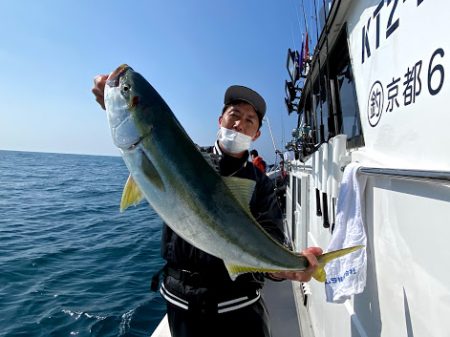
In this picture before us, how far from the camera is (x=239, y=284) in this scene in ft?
7.54

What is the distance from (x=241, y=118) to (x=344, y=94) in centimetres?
150

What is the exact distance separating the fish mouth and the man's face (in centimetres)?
99

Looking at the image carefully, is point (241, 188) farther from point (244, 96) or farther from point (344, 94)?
point (344, 94)

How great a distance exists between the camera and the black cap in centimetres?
252

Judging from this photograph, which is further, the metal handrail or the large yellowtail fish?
the large yellowtail fish

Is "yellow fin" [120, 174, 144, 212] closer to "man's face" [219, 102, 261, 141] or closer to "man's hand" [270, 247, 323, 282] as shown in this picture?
"man's hand" [270, 247, 323, 282]

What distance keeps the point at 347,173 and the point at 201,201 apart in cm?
132

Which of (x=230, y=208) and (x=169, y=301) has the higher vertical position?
(x=230, y=208)

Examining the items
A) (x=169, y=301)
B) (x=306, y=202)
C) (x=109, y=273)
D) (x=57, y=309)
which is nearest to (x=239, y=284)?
(x=169, y=301)

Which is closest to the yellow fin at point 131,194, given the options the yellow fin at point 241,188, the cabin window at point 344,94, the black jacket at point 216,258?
the yellow fin at point 241,188

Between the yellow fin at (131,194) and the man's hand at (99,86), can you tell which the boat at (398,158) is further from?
the man's hand at (99,86)

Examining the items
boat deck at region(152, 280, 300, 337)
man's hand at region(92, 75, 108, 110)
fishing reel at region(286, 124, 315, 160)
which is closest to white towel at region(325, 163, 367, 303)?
man's hand at region(92, 75, 108, 110)

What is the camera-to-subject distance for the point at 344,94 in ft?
11.3

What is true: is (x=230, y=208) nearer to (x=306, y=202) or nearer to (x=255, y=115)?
(x=255, y=115)
